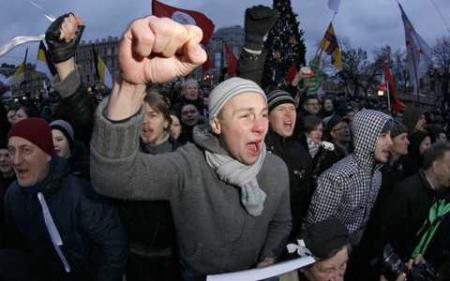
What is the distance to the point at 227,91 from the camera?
2.02m

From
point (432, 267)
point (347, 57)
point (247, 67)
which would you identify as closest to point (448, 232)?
point (432, 267)

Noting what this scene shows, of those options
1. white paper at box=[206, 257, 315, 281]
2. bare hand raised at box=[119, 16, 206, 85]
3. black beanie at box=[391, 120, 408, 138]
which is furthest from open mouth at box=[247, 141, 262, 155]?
black beanie at box=[391, 120, 408, 138]

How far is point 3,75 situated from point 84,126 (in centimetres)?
708

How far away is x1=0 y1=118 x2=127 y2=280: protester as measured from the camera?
2.49 metres

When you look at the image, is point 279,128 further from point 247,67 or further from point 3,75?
point 3,75

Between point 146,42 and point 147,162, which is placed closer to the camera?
point 146,42

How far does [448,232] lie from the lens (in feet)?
10.3

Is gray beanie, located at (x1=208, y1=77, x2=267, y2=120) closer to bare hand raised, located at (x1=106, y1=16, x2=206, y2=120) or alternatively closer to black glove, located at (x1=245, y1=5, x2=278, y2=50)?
bare hand raised, located at (x1=106, y1=16, x2=206, y2=120)

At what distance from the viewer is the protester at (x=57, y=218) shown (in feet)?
8.18

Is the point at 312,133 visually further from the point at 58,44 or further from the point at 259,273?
the point at 259,273

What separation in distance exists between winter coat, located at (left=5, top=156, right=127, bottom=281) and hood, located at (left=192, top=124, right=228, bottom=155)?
0.79 meters

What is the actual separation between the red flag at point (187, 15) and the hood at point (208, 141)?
441 cm

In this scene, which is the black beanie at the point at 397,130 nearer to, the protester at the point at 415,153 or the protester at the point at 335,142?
the protester at the point at 335,142

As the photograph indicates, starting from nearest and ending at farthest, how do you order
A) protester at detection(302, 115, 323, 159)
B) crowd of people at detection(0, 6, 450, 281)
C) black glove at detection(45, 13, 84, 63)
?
crowd of people at detection(0, 6, 450, 281) < black glove at detection(45, 13, 84, 63) < protester at detection(302, 115, 323, 159)
